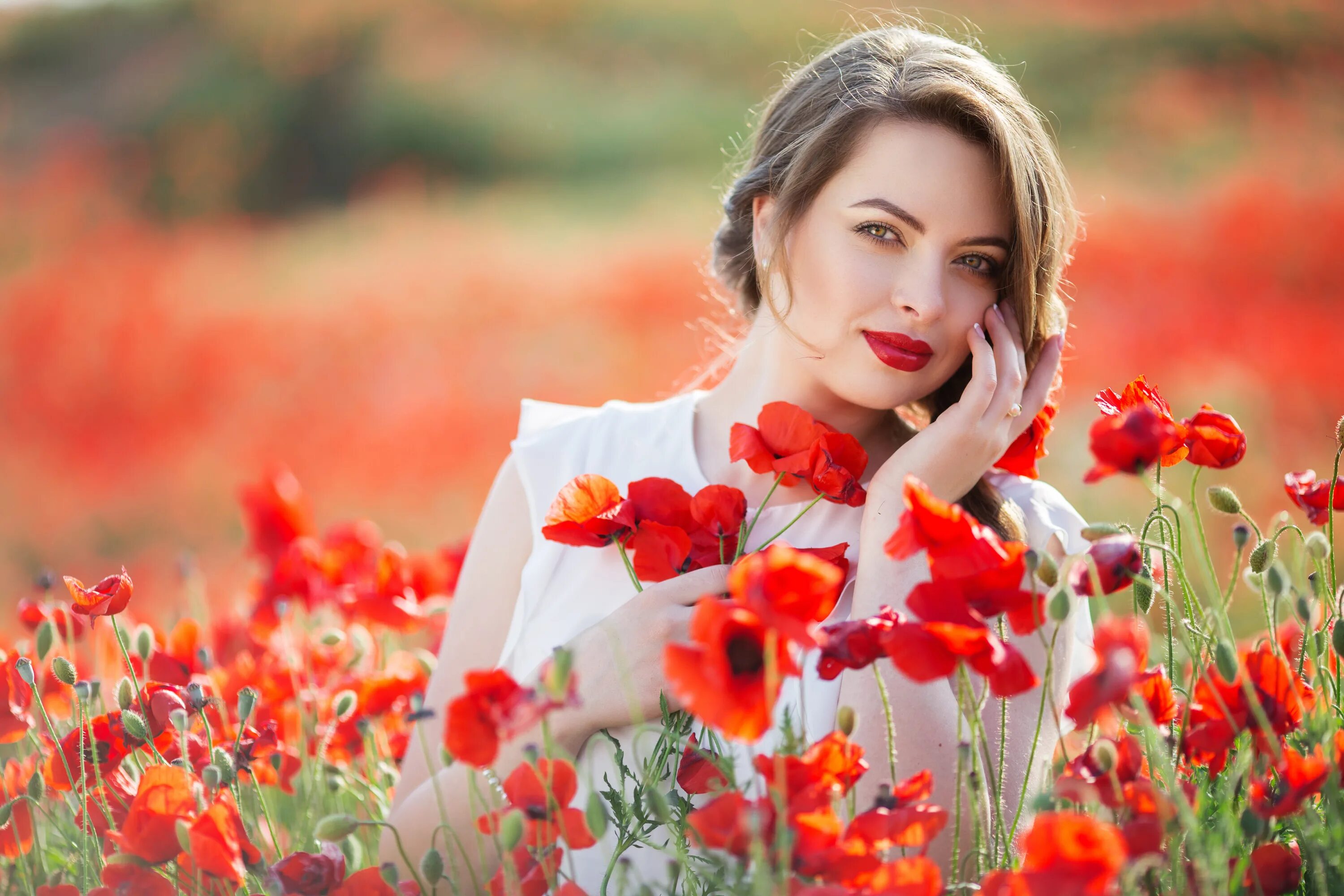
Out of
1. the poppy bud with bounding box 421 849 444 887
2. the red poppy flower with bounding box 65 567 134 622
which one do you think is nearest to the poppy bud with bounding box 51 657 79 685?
the red poppy flower with bounding box 65 567 134 622

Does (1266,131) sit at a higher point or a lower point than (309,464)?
higher

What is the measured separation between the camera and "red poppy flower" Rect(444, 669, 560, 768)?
2.37 ft

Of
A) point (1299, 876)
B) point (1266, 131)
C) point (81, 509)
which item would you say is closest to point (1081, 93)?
point (1266, 131)

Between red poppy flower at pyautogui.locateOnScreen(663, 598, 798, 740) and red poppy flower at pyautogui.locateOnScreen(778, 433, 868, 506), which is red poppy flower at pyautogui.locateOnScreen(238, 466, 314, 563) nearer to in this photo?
red poppy flower at pyautogui.locateOnScreen(778, 433, 868, 506)

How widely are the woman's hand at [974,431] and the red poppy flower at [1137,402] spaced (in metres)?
0.19

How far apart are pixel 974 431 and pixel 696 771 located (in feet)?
1.79

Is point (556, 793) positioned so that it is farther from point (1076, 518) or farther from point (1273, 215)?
point (1273, 215)

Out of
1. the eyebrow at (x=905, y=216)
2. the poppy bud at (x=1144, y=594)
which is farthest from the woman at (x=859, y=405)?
the poppy bud at (x=1144, y=594)

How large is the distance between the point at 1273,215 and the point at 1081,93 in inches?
91.3

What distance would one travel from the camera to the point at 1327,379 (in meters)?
3.40

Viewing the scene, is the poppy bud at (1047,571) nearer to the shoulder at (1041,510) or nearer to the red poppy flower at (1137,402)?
the red poppy flower at (1137,402)

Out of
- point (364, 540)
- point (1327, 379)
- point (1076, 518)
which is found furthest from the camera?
point (1327, 379)

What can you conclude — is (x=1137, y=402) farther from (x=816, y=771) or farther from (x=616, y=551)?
(x=616, y=551)

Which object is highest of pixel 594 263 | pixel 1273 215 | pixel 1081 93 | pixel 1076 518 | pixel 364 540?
pixel 1081 93
